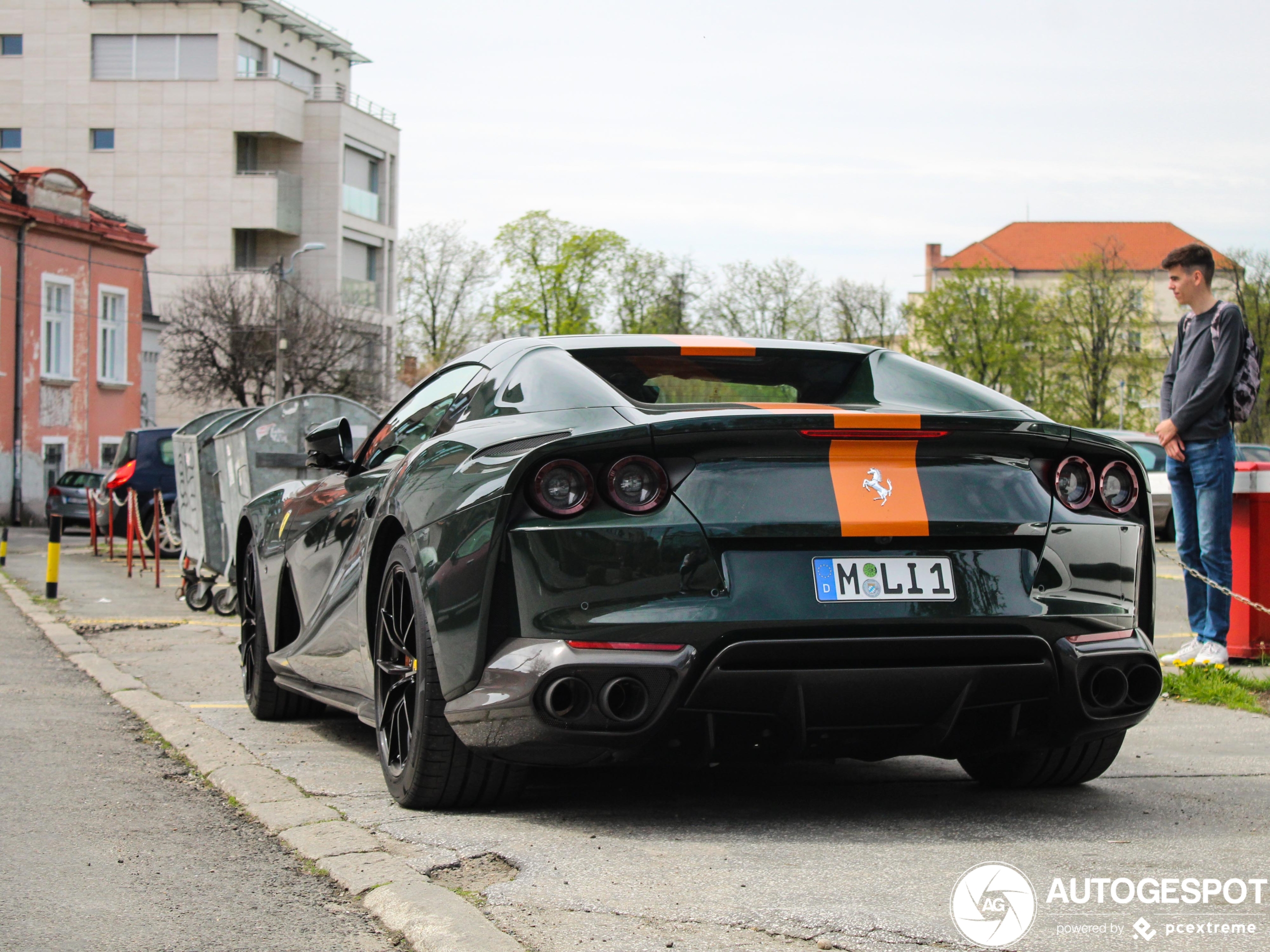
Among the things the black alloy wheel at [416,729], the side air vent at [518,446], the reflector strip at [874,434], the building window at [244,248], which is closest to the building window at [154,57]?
the building window at [244,248]

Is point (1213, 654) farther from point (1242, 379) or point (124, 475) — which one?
point (124, 475)

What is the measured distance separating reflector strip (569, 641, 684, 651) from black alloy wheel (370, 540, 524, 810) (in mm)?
572

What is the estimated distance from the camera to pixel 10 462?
38.6 m

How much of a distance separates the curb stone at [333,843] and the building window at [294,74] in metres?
60.1

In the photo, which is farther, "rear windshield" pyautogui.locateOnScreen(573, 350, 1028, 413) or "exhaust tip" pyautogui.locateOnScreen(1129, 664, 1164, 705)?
"rear windshield" pyautogui.locateOnScreen(573, 350, 1028, 413)

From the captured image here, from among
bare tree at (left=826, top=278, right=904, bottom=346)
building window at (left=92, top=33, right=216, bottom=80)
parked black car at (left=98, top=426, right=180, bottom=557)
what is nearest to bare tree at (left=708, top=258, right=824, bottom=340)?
bare tree at (left=826, top=278, right=904, bottom=346)

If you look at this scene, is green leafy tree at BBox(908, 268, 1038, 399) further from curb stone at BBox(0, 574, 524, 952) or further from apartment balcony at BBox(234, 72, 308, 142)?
curb stone at BBox(0, 574, 524, 952)

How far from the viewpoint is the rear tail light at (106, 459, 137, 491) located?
22.6 metres

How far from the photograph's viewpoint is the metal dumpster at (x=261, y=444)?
13.4 meters

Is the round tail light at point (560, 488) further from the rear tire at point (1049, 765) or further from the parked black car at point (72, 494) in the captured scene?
the parked black car at point (72, 494)

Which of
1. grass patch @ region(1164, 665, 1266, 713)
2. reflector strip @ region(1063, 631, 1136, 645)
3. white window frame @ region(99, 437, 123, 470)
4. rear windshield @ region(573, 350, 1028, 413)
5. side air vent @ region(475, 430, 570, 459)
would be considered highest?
white window frame @ region(99, 437, 123, 470)

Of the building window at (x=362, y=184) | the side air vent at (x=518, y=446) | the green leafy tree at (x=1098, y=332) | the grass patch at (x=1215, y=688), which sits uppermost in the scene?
the building window at (x=362, y=184)

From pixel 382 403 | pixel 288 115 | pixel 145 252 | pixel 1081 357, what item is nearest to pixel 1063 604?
pixel 145 252

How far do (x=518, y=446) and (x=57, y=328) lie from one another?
39502mm
